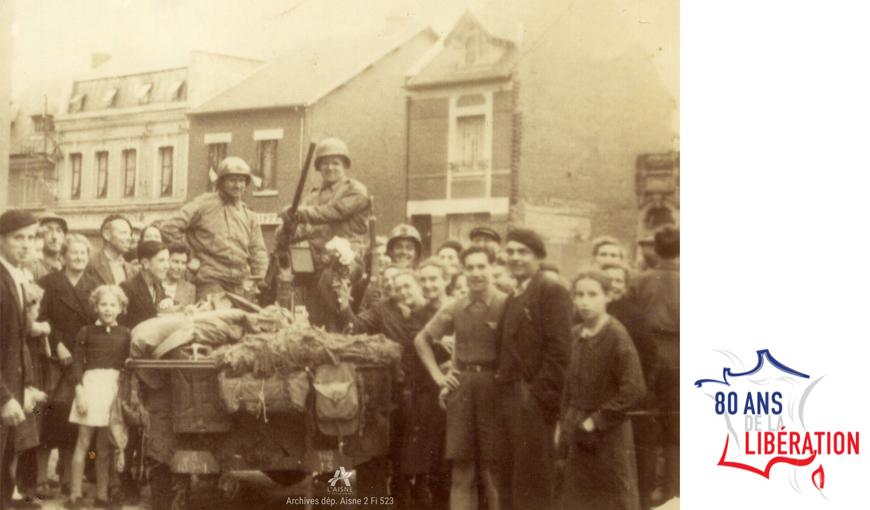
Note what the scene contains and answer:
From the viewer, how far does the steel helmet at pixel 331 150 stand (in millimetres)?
5652

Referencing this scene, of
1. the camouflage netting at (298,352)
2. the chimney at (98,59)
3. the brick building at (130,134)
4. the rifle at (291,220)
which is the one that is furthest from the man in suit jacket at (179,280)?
the chimney at (98,59)

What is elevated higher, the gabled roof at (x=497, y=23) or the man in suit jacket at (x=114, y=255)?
the gabled roof at (x=497, y=23)

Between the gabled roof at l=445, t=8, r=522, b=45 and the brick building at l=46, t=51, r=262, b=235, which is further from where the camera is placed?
the brick building at l=46, t=51, r=262, b=235

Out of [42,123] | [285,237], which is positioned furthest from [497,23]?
[42,123]

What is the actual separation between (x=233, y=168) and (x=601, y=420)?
2.27 metres

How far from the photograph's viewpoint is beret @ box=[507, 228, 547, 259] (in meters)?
5.46

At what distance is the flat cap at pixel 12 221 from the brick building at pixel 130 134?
0.39 feet

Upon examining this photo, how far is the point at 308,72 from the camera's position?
5.79 metres

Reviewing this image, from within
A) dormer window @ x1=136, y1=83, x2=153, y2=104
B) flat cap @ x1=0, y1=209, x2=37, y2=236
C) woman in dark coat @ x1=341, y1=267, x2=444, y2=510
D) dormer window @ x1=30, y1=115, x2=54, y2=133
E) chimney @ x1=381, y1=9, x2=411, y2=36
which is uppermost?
chimney @ x1=381, y1=9, x2=411, y2=36

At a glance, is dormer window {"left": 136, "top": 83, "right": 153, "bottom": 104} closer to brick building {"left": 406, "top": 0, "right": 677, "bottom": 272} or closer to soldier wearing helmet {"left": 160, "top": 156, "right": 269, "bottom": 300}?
soldier wearing helmet {"left": 160, "top": 156, "right": 269, "bottom": 300}

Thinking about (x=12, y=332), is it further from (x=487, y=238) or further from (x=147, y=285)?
(x=487, y=238)

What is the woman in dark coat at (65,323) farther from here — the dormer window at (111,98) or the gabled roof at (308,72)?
the gabled roof at (308,72)

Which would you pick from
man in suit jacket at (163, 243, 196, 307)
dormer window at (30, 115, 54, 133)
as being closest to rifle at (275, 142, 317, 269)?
man in suit jacket at (163, 243, 196, 307)
